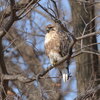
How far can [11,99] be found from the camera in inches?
191

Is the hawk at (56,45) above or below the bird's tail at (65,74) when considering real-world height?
above

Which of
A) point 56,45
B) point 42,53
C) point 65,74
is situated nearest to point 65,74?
point 65,74

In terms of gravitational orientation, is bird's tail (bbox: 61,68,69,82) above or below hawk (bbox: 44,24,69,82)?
below

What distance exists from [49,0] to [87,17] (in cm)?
233

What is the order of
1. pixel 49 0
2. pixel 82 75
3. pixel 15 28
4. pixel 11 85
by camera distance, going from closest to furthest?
1. pixel 49 0
2. pixel 82 75
3. pixel 15 28
4. pixel 11 85

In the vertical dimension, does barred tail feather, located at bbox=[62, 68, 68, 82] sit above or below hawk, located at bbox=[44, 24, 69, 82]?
below

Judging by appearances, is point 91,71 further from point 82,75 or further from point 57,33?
point 57,33

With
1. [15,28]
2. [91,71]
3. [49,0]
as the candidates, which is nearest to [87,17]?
[91,71]

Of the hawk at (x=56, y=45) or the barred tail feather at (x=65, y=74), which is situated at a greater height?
the hawk at (x=56, y=45)

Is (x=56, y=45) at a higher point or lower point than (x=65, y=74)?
higher

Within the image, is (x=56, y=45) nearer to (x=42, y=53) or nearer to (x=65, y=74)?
(x=65, y=74)

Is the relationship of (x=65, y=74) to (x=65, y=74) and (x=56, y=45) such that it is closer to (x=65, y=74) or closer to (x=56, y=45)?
(x=65, y=74)

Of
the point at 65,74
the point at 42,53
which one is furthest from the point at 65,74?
the point at 42,53

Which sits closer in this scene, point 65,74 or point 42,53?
point 65,74
